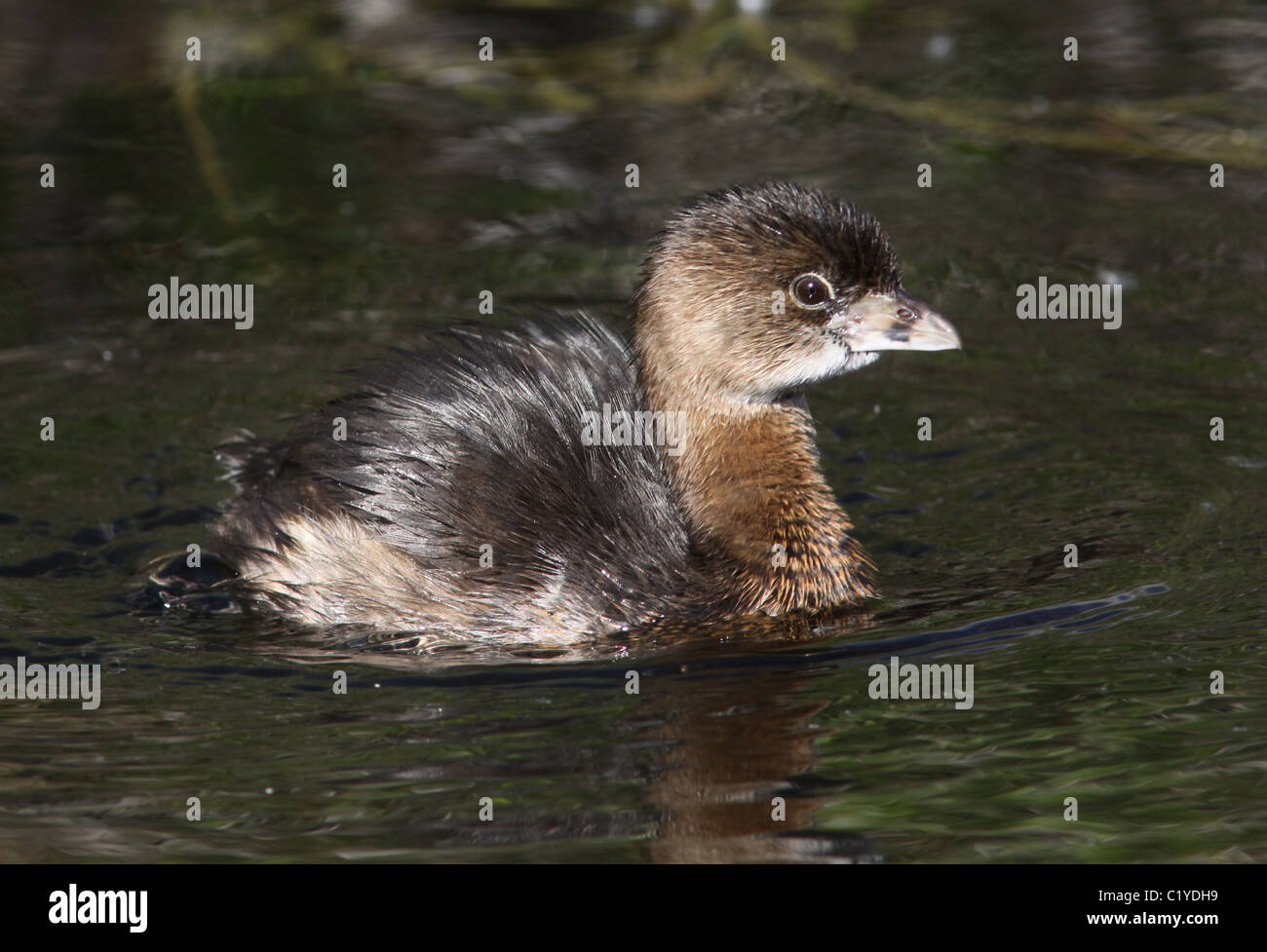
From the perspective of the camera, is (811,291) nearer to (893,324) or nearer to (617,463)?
(893,324)

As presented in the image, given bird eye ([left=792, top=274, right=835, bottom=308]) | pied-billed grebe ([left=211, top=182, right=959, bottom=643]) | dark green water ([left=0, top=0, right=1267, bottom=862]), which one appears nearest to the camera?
dark green water ([left=0, top=0, right=1267, bottom=862])

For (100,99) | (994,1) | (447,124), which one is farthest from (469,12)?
(994,1)

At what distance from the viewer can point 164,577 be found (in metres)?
7.00

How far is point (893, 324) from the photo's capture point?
22.5 feet

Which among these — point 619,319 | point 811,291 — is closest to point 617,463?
point 811,291

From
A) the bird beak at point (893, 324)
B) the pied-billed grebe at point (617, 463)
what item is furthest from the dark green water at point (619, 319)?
the bird beak at point (893, 324)

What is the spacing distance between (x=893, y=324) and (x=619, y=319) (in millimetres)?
2615

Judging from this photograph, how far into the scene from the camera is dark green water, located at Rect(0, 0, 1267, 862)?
545 cm

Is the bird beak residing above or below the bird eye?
below

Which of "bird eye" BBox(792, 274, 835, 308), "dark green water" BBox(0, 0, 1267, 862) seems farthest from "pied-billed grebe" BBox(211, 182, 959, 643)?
"dark green water" BBox(0, 0, 1267, 862)

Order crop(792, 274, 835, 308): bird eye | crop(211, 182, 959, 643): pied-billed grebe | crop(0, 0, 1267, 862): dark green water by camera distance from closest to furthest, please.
Result: crop(0, 0, 1267, 862): dark green water
crop(211, 182, 959, 643): pied-billed grebe
crop(792, 274, 835, 308): bird eye

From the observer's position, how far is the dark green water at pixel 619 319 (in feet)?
17.9

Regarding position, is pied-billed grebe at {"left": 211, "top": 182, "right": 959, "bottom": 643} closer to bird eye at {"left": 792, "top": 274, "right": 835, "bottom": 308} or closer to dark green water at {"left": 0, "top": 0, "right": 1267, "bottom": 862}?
bird eye at {"left": 792, "top": 274, "right": 835, "bottom": 308}

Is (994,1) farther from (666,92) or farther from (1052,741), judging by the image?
(1052,741)
